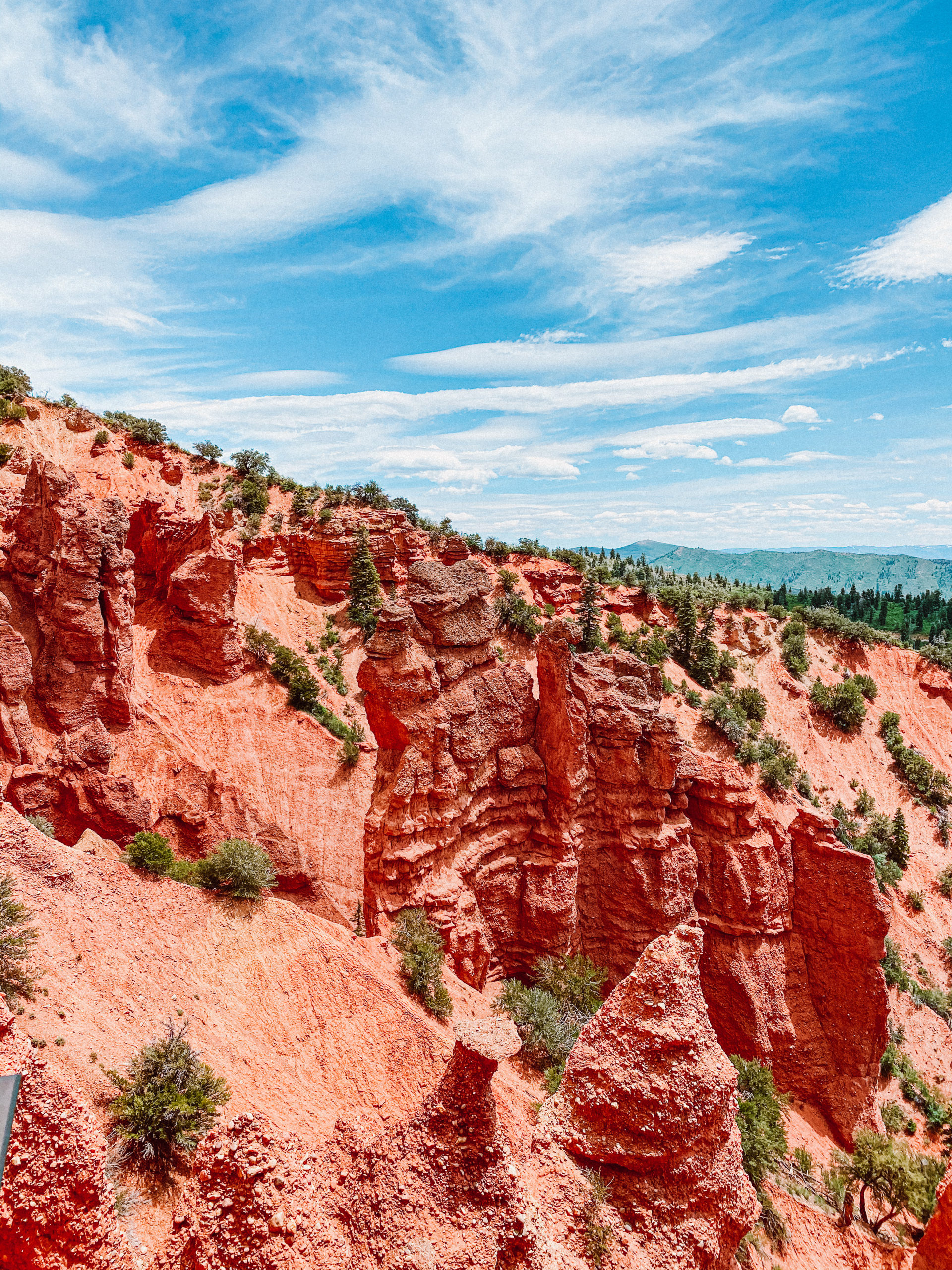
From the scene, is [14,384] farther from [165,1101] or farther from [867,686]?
[867,686]

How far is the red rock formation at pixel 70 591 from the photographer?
23484 millimetres

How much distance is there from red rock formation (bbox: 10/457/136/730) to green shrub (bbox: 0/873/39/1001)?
12.3m

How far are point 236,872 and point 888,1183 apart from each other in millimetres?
16753

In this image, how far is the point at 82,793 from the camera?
2103 cm

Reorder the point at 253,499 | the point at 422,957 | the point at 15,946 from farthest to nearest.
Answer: the point at 253,499 → the point at 422,957 → the point at 15,946

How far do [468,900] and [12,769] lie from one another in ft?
47.0

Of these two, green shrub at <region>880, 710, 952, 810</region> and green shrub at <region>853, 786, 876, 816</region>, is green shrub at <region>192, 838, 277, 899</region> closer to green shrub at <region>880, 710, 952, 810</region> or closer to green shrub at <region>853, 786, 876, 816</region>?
green shrub at <region>853, 786, 876, 816</region>

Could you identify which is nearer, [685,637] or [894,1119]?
[894,1119]

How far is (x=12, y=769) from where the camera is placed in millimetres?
20391

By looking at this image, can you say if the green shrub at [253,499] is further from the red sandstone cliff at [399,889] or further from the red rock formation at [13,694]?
the red rock formation at [13,694]

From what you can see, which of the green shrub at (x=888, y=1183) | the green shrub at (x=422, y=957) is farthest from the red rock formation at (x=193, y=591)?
the green shrub at (x=888, y=1183)

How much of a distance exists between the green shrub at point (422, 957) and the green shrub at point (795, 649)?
4414 cm

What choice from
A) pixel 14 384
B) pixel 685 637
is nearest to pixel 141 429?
pixel 14 384

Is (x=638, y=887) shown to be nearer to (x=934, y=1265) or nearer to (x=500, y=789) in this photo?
(x=500, y=789)
